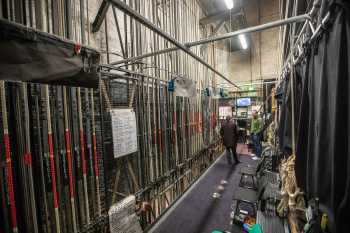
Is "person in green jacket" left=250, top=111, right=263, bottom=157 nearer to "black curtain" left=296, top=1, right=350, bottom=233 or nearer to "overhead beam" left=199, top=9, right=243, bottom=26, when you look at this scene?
"overhead beam" left=199, top=9, right=243, bottom=26

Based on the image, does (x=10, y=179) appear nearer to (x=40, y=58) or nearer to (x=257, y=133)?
(x=40, y=58)

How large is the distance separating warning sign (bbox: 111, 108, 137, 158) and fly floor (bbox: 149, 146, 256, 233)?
163cm

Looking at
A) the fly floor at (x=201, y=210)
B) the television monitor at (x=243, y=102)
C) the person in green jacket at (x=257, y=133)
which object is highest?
the television monitor at (x=243, y=102)

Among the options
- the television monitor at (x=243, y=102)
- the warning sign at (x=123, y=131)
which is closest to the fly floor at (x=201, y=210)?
the warning sign at (x=123, y=131)

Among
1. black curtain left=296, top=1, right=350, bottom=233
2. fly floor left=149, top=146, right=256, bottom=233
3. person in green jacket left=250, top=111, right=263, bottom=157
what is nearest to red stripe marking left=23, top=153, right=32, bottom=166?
black curtain left=296, top=1, right=350, bottom=233

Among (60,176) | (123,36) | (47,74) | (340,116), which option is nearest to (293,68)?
(340,116)

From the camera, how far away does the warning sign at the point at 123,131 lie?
2.07 meters

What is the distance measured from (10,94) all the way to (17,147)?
0.44m

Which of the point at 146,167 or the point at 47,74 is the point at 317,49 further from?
the point at 146,167

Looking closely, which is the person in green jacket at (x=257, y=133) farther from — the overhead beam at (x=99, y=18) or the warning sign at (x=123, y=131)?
the overhead beam at (x=99, y=18)

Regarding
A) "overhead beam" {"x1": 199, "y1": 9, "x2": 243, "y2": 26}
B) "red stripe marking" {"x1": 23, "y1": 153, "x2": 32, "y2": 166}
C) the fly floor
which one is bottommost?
the fly floor

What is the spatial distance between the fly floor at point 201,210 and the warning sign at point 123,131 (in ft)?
5.35

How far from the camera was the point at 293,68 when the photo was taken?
74.0 inches

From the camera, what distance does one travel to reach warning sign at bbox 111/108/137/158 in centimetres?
207
